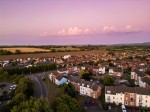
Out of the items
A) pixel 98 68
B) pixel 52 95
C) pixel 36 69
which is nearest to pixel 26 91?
pixel 52 95

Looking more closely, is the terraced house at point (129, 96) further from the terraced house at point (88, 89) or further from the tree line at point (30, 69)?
the tree line at point (30, 69)

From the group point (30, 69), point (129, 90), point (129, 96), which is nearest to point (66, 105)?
point (129, 96)

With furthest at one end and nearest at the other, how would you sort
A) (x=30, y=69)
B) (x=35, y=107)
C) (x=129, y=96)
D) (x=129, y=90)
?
(x=30, y=69) → (x=129, y=90) → (x=129, y=96) → (x=35, y=107)

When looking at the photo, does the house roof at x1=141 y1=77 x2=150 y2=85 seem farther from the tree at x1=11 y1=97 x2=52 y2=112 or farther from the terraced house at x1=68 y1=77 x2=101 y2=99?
the tree at x1=11 y1=97 x2=52 y2=112

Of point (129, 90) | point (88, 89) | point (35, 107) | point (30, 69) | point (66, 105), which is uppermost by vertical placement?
point (35, 107)

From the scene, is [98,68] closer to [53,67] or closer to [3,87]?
[53,67]

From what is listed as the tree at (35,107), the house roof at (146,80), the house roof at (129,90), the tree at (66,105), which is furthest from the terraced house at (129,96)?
the tree at (35,107)

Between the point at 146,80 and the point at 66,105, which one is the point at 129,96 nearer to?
the point at 146,80

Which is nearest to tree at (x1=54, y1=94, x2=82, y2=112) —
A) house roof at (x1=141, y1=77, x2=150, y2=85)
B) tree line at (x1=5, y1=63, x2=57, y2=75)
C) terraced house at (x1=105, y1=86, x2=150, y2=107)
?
terraced house at (x1=105, y1=86, x2=150, y2=107)

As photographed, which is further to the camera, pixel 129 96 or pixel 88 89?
pixel 88 89
